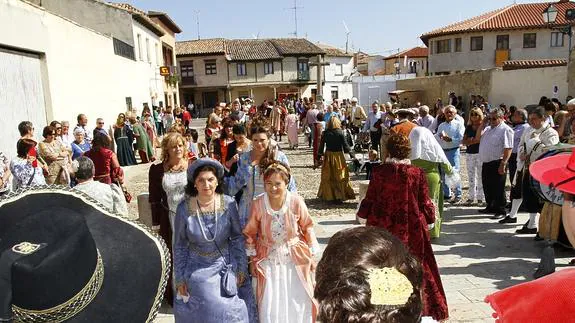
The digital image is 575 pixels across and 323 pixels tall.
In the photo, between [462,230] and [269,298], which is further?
[462,230]

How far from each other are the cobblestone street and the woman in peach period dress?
1.46 metres

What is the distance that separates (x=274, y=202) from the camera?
3.84 meters

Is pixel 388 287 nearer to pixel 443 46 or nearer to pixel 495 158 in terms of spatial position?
pixel 495 158

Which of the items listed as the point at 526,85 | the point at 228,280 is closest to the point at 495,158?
the point at 228,280

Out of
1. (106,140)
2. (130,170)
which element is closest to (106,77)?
(130,170)

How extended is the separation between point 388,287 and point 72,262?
3.10 feet

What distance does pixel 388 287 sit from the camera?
46.6 inches

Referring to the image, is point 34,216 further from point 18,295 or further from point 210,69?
point 210,69

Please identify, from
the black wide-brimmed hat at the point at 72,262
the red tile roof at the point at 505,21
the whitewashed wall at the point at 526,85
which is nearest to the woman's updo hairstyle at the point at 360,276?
the black wide-brimmed hat at the point at 72,262

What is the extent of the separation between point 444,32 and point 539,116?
3837 centimetres

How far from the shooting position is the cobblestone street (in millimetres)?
4723

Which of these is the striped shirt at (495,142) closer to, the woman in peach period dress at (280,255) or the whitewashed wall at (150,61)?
the woman in peach period dress at (280,255)

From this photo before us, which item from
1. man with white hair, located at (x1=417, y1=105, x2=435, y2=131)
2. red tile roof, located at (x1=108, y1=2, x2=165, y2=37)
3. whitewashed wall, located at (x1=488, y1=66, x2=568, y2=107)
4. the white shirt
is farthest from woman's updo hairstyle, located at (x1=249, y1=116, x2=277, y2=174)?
red tile roof, located at (x1=108, y1=2, x2=165, y2=37)

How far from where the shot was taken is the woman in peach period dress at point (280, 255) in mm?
3764
